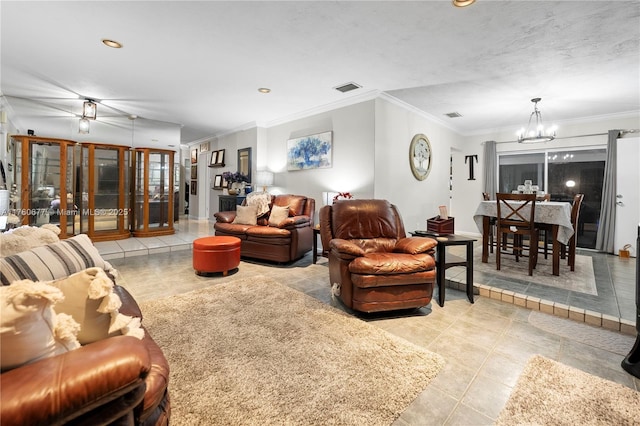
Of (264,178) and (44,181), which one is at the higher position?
(264,178)

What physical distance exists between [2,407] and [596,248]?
732cm

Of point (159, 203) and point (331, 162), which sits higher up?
point (331, 162)

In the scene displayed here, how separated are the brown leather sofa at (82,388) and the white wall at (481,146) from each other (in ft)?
23.2

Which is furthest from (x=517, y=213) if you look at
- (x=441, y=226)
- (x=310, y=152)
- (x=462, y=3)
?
(x=310, y=152)

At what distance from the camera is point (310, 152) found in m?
5.16

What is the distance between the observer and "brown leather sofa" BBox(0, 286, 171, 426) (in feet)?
2.20

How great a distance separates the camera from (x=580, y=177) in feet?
18.0

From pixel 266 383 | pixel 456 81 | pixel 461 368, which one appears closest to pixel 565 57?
pixel 456 81

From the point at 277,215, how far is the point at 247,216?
56cm

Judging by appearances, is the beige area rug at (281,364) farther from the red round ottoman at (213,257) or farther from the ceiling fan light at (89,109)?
the ceiling fan light at (89,109)

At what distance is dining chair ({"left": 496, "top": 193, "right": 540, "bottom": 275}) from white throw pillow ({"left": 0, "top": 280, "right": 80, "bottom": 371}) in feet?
13.4

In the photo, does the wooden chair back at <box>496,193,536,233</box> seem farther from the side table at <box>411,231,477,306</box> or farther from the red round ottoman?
the red round ottoman

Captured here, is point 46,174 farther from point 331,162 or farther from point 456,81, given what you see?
point 456,81

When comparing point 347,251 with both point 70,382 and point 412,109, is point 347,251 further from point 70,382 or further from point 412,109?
point 412,109
